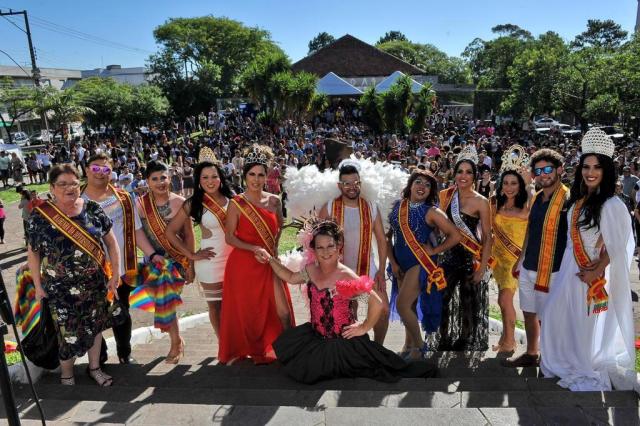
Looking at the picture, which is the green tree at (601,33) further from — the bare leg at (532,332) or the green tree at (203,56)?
the bare leg at (532,332)

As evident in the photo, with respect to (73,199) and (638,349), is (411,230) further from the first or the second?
(73,199)

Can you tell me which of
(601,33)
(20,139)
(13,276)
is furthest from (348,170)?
(601,33)

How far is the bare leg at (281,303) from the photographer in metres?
4.15

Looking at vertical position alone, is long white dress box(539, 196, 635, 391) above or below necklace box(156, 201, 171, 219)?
below

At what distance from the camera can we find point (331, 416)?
2.63 m

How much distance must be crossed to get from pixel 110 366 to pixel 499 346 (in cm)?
334

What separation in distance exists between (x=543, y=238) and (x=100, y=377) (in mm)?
3455

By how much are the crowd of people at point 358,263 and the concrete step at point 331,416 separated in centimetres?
71

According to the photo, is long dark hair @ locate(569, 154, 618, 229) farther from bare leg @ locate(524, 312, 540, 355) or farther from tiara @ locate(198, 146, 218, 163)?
tiara @ locate(198, 146, 218, 163)

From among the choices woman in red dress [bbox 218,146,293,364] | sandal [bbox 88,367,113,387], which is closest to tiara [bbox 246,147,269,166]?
woman in red dress [bbox 218,146,293,364]

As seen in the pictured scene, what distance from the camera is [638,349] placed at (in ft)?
13.8

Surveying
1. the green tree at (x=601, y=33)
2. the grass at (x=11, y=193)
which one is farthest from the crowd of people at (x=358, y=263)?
the green tree at (x=601, y=33)

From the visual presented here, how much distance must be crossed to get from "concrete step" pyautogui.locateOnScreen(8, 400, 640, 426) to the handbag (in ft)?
2.41

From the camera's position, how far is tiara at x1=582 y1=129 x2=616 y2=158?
3.38 metres
